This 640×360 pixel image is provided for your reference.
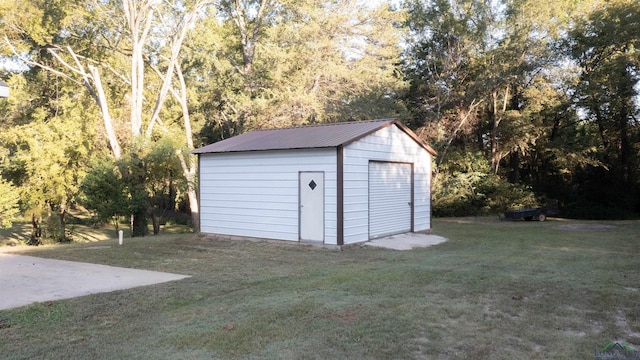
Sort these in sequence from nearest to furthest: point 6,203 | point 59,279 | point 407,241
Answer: point 59,279, point 407,241, point 6,203

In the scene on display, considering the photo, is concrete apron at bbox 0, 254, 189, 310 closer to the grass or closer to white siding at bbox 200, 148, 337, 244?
the grass

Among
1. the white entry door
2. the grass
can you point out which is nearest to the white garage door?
the white entry door

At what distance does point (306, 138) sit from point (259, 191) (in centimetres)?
191

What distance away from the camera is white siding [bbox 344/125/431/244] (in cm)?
1154

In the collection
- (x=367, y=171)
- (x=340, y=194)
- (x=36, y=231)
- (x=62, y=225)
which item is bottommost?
(x=36, y=231)

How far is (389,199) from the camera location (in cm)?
1327

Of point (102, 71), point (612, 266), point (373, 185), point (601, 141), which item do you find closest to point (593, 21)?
point (601, 141)

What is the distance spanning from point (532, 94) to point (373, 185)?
15869 mm

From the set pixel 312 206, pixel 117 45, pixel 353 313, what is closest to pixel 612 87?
pixel 312 206

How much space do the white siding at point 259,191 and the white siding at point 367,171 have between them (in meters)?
0.43

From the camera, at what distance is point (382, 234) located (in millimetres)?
12875

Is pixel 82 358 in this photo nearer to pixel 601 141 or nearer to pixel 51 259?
pixel 51 259

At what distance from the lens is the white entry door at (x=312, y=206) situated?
37.9 feet

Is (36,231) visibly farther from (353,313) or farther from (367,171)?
(353,313)
